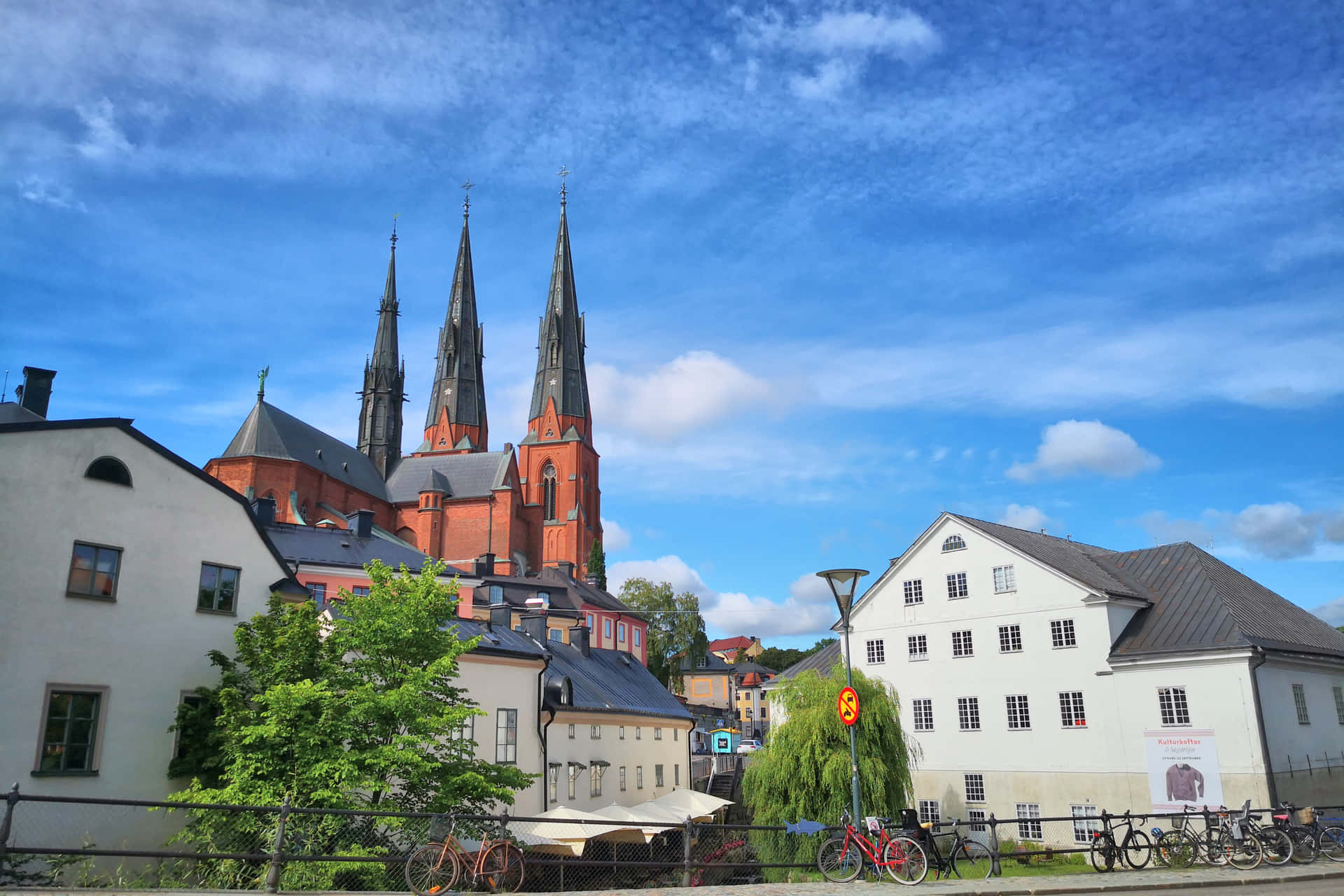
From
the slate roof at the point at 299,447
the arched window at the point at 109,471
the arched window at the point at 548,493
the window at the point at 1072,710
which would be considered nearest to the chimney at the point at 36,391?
the arched window at the point at 109,471

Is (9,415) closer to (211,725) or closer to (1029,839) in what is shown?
(211,725)

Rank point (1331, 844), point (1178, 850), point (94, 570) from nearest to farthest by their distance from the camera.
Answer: point (1178, 850), point (94, 570), point (1331, 844)

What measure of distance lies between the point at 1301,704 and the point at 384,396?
3789 inches

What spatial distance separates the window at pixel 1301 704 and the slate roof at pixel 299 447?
71343mm

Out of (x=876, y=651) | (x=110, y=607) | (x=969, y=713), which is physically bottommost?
(x=969, y=713)

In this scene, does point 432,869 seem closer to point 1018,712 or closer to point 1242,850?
point 1242,850

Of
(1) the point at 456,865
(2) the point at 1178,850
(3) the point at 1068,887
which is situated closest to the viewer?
(1) the point at 456,865

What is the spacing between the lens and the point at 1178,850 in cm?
1759

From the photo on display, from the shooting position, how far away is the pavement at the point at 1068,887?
1120cm

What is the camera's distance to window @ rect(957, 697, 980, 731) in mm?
33406

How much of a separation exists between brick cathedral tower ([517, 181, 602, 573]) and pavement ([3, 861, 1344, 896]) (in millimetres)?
78689

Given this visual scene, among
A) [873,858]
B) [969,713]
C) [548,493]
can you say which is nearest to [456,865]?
[873,858]

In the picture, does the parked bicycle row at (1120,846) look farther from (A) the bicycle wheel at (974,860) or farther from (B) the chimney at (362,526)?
(B) the chimney at (362,526)

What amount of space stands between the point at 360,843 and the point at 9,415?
1529 cm
